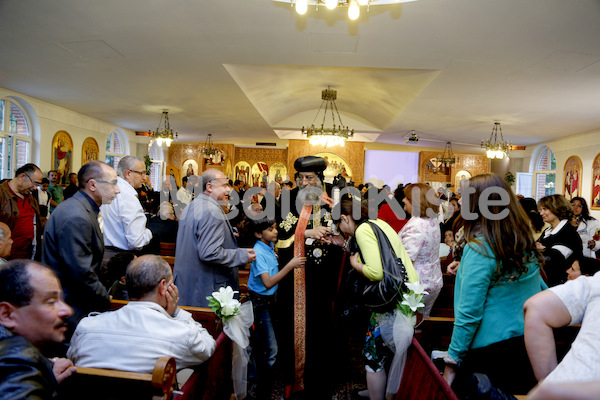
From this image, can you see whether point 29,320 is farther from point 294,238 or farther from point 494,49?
Result: point 494,49

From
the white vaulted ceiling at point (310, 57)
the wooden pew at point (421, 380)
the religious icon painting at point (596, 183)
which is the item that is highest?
the white vaulted ceiling at point (310, 57)

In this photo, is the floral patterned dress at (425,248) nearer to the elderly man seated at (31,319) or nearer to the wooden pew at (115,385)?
the wooden pew at (115,385)

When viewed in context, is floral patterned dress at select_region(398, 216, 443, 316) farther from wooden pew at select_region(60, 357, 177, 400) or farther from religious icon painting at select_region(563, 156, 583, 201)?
religious icon painting at select_region(563, 156, 583, 201)

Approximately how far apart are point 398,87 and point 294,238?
689 cm

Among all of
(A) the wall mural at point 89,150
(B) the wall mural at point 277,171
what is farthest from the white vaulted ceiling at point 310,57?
(B) the wall mural at point 277,171

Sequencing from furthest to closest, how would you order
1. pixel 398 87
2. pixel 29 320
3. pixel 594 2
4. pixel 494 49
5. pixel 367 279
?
pixel 398 87
pixel 494 49
pixel 594 2
pixel 367 279
pixel 29 320

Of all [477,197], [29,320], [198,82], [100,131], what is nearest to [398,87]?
[198,82]

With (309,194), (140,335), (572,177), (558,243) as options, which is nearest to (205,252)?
(309,194)

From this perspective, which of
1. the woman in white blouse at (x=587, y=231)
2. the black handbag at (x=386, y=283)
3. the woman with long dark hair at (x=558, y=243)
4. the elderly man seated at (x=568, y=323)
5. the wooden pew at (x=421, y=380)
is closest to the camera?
the elderly man seated at (x=568, y=323)

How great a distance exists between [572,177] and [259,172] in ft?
37.9

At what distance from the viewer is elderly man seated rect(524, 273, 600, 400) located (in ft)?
3.12

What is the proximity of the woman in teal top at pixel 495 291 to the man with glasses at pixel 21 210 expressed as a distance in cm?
492

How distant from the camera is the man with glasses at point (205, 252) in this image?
2.73 m

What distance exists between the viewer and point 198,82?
780cm
